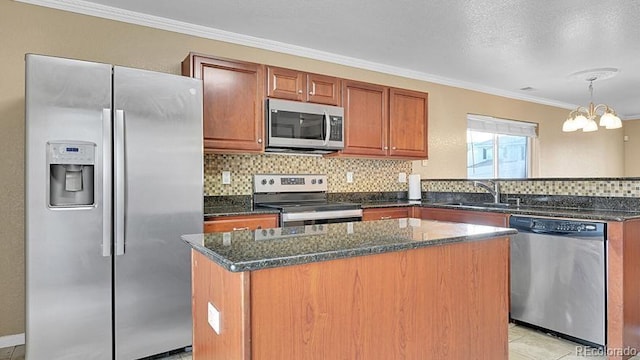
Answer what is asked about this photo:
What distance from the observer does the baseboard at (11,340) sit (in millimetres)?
2582

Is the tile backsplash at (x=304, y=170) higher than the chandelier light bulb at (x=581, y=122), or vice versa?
the chandelier light bulb at (x=581, y=122)

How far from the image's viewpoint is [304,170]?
3.87 metres

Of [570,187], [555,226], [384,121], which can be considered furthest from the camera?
[384,121]

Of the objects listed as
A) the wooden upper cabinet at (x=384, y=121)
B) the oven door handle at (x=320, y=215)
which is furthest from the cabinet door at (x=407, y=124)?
the oven door handle at (x=320, y=215)

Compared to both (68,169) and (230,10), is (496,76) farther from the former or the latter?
(68,169)

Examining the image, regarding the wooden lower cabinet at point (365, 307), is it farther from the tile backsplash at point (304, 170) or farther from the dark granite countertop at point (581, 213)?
the tile backsplash at point (304, 170)

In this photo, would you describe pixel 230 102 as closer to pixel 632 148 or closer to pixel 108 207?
pixel 108 207

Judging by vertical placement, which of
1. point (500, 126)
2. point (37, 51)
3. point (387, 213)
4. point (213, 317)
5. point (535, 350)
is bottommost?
point (535, 350)

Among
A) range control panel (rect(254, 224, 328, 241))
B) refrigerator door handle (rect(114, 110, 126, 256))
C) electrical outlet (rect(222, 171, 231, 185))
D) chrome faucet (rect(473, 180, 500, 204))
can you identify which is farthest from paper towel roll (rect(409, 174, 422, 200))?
refrigerator door handle (rect(114, 110, 126, 256))

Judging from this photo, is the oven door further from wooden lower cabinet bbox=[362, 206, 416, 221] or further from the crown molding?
the crown molding

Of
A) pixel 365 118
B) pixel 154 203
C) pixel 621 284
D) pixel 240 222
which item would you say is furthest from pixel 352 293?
pixel 365 118

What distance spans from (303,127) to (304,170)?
594 millimetres

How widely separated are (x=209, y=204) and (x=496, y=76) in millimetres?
3855

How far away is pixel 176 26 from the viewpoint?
3.19 metres
